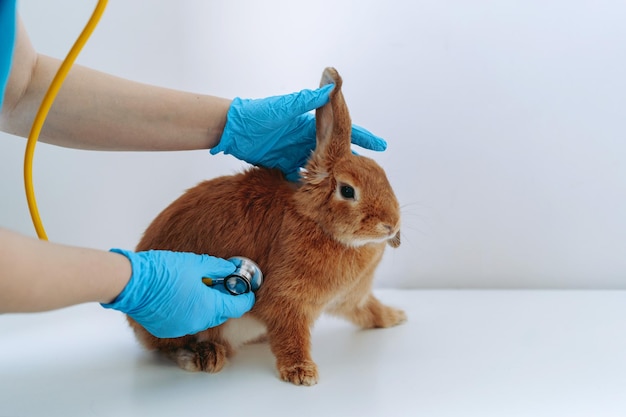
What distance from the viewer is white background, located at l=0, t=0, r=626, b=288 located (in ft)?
8.62

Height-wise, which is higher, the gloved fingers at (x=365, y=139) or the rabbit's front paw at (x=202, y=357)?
the gloved fingers at (x=365, y=139)

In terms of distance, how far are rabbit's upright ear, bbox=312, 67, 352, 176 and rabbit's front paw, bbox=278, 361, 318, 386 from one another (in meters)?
0.56

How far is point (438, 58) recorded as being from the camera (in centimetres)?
267

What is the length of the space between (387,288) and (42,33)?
1.86 m

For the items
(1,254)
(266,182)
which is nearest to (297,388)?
(266,182)

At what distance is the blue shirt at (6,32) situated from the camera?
142 cm

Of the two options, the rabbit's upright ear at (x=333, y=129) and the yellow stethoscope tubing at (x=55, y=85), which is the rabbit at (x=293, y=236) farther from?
the yellow stethoscope tubing at (x=55, y=85)

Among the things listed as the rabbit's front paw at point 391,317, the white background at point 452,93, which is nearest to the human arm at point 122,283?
the rabbit's front paw at point 391,317

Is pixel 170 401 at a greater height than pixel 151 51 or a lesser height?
lesser

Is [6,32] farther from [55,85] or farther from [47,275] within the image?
[47,275]

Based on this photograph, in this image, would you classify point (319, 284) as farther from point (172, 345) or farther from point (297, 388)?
point (172, 345)

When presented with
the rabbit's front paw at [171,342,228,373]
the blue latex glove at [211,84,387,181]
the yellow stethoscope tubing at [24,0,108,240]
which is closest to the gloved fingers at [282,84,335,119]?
the blue latex glove at [211,84,387,181]

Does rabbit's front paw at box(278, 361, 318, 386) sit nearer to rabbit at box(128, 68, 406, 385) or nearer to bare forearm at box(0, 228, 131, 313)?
rabbit at box(128, 68, 406, 385)

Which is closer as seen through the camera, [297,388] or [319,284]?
[297,388]
